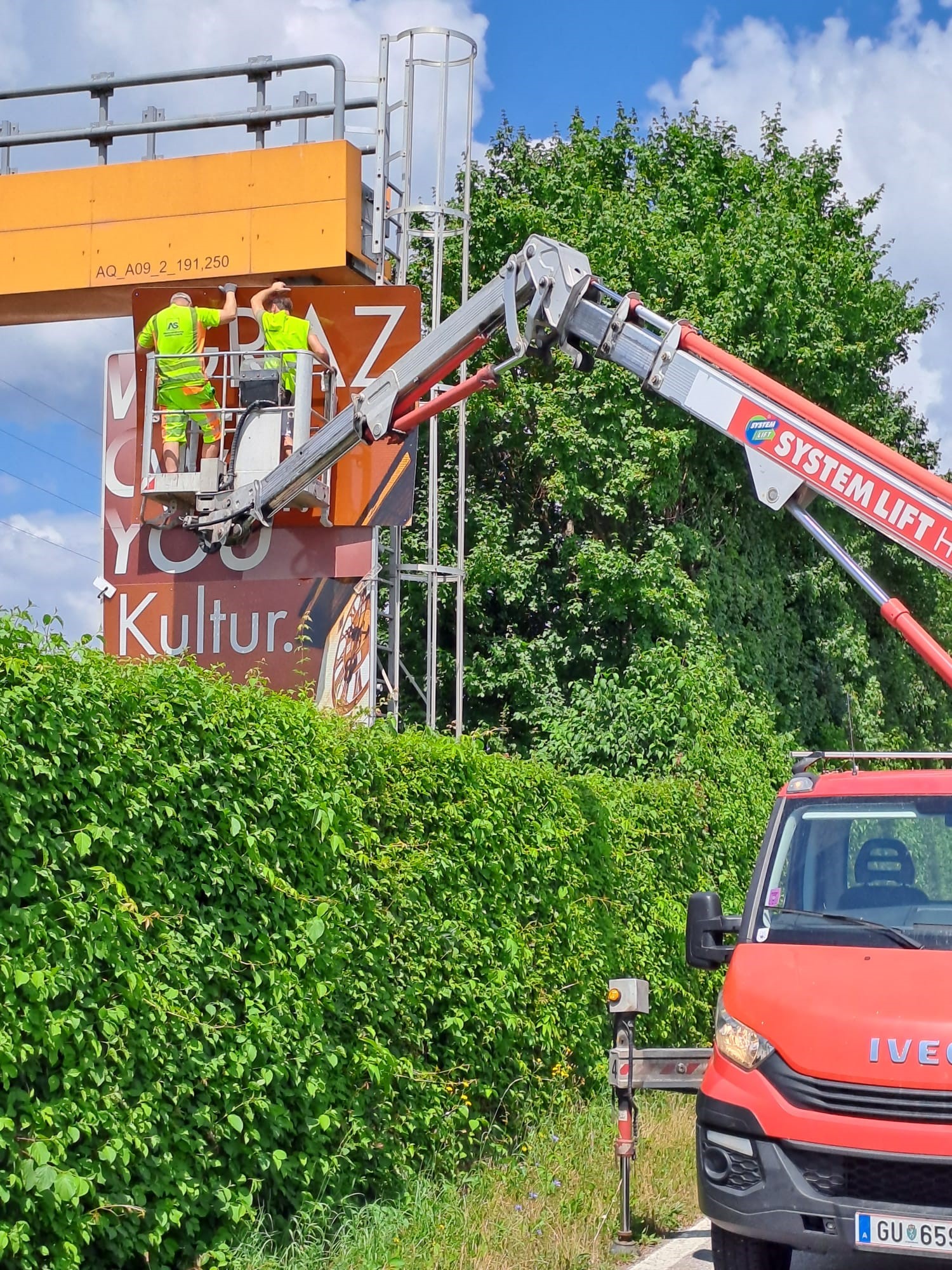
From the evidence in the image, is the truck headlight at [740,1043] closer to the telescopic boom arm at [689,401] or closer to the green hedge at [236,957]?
the green hedge at [236,957]

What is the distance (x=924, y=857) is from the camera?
693 cm

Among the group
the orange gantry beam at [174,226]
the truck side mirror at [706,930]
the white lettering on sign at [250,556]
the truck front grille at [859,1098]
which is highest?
the orange gantry beam at [174,226]

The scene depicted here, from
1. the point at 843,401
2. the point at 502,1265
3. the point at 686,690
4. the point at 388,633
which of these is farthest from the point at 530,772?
the point at 843,401

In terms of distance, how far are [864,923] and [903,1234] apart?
139 cm

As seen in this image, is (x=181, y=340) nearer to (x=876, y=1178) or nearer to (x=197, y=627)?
(x=197, y=627)

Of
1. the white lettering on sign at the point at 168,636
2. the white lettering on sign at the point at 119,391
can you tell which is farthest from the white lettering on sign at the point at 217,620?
the white lettering on sign at the point at 119,391

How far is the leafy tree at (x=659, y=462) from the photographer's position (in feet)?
63.3

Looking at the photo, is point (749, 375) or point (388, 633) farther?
point (388, 633)

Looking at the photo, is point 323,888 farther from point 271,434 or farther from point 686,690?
point 686,690

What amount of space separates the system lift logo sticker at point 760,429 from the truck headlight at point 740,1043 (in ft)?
15.2

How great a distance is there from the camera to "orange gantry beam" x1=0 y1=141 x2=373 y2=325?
1538cm

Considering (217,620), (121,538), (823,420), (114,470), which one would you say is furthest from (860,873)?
(114,470)

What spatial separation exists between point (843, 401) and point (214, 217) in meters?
10.3

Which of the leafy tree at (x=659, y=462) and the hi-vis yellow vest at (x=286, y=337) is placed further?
the leafy tree at (x=659, y=462)
